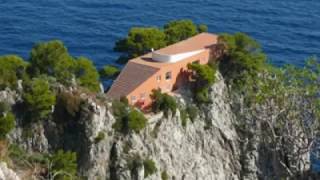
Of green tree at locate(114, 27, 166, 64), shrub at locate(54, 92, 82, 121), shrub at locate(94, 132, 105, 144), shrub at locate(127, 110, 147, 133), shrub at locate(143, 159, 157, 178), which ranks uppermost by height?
green tree at locate(114, 27, 166, 64)

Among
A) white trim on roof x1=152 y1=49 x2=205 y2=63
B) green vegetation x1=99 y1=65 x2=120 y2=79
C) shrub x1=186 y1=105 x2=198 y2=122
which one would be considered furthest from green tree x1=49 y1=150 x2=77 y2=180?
green vegetation x1=99 y1=65 x2=120 y2=79

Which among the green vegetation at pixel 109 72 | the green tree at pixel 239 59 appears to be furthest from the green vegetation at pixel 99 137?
the green tree at pixel 239 59

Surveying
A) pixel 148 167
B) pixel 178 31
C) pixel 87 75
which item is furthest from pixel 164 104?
pixel 178 31

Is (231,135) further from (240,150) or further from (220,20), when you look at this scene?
(220,20)

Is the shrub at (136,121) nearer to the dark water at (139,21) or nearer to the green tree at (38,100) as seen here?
the green tree at (38,100)

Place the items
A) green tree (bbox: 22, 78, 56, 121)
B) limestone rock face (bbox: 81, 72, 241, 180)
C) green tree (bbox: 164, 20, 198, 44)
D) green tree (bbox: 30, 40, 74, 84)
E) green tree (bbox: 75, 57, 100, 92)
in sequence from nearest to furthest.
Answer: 1. green tree (bbox: 22, 78, 56, 121)
2. limestone rock face (bbox: 81, 72, 241, 180)
3. green tree (bbox: 30, 40, 74, 84)
4. green tree (bbox: 75, 57, 100, 92)
5. green tree (bbox: 164, 20, 198, 44)

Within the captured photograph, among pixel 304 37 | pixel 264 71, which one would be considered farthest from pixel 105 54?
pixel 264 71

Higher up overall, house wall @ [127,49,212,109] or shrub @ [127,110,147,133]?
house wall @ [127,49,212,109]

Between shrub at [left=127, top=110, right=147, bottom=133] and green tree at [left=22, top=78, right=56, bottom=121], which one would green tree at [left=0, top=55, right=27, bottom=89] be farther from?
shrub at [left=127, top=110, right=147, bottom=133]
